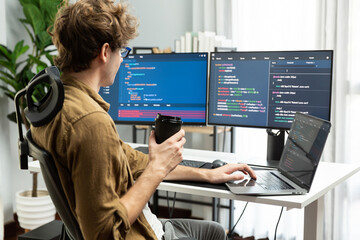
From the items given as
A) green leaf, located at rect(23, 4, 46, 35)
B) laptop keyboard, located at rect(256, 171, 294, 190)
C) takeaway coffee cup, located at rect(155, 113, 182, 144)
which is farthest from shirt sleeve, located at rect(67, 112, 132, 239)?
green leaf, located at rect(23, 4, 46, 35)

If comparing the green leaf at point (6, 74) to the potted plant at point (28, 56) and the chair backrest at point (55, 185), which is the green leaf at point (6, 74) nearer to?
the potted plant at point (28, 56)

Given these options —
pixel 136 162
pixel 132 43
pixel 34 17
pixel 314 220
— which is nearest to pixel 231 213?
pixel 314 220

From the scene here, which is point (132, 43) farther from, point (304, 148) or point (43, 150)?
point (43, 150)

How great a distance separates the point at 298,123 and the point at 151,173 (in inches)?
29.7

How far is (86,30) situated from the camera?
116cm

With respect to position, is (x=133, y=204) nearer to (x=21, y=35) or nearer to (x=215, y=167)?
(x=215, y=167)

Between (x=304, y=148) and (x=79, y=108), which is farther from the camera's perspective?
(x=304, y=148)

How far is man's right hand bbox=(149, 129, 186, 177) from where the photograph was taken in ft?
4.25

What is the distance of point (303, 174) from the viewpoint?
1577 millimetres

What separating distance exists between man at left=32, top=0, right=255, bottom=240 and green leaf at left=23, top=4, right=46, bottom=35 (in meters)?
1.99

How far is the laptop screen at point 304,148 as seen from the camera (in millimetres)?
1508

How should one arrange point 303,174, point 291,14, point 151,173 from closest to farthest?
point 151,173 → point 303,174 → point 291,14

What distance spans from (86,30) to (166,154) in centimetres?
44

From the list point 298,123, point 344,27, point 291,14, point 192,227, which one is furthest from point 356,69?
point 192,227
